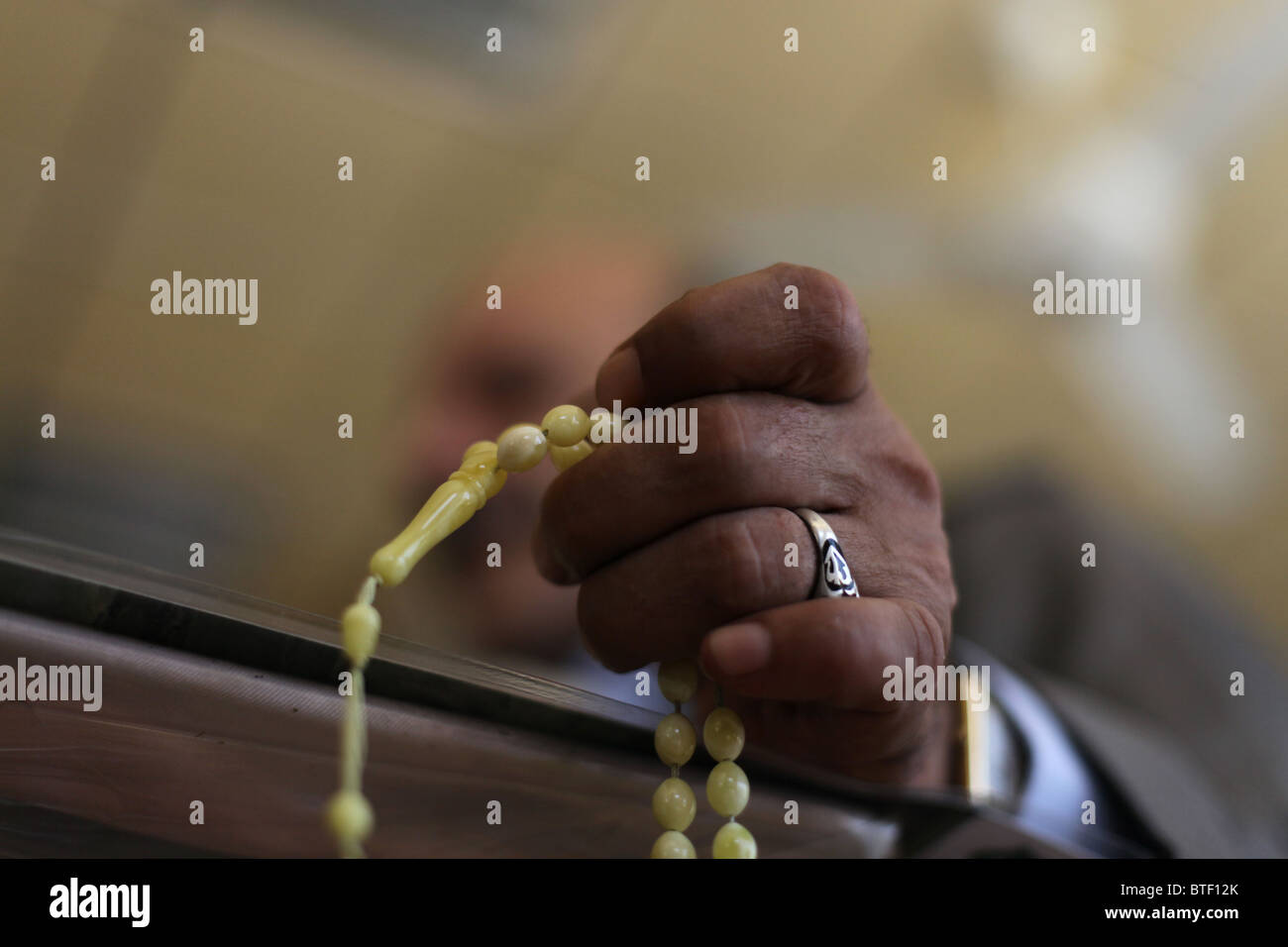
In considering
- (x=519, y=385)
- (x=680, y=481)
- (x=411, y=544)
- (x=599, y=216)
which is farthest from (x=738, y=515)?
(x=599, y=216)

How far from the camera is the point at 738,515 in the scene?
1.12ft

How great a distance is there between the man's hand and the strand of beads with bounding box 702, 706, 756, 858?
1 cm

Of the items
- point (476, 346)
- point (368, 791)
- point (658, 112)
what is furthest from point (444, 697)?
point (658, 112)

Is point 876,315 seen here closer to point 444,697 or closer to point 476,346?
point 476,346

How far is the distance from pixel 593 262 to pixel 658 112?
214mm

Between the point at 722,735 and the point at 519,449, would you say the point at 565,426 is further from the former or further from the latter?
the point at 722,735

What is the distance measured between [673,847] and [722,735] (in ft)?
0.15

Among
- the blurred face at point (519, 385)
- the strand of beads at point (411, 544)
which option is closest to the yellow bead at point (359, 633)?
the strand of beads at point (411, 544)

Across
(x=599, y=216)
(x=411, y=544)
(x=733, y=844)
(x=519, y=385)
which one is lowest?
(x=733, y=844)

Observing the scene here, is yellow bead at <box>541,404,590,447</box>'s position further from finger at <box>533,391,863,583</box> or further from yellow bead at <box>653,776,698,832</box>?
yellow bead at <box>653,776,698,832</box>

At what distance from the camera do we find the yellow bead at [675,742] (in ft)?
1.05

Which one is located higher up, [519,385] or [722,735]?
[519,385]

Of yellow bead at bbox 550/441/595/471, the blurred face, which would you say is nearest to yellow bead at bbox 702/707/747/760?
yellow bead at bbox 550/441/595/471

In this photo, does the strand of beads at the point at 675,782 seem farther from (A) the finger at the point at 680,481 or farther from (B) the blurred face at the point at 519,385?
(B) the blurred face at the point at 519,385
